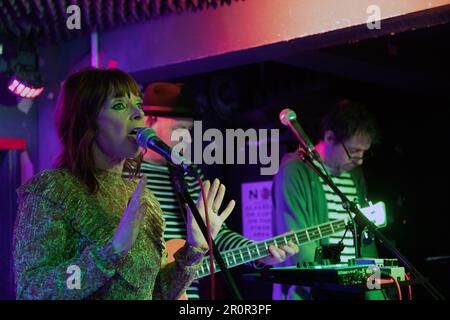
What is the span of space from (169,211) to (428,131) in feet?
10.7

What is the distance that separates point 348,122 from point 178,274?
2123 millimetres

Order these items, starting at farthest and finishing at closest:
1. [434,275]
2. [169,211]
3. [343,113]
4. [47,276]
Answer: [434,275], [343,113], [169,211], [47,276]

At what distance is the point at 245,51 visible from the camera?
11.7ft

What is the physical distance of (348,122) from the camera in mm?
3787

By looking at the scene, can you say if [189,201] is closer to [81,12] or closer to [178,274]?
[178,274]

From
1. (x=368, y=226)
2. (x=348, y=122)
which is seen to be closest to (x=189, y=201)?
(x=368, y=226)

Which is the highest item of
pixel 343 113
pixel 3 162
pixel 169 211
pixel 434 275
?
pixel 343 113

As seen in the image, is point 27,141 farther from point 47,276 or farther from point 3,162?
point 47,276

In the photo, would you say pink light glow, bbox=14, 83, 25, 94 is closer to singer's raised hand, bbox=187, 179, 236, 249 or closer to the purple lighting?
the purple lighting

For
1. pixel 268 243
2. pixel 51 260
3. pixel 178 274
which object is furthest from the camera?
pixel 268 243

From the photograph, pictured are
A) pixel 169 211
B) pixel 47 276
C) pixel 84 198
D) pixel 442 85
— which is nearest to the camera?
pixel 47 276

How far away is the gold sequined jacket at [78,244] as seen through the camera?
64.7 inches

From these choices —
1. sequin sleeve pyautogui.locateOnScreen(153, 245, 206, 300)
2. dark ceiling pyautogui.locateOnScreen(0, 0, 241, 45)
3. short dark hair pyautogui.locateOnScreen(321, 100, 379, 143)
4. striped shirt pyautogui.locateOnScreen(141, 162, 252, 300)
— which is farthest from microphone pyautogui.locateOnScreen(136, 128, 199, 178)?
short dark hair pyautogui.locateOnScreen(321, 100, 379, 143)

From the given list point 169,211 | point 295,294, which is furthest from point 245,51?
point 295,294
